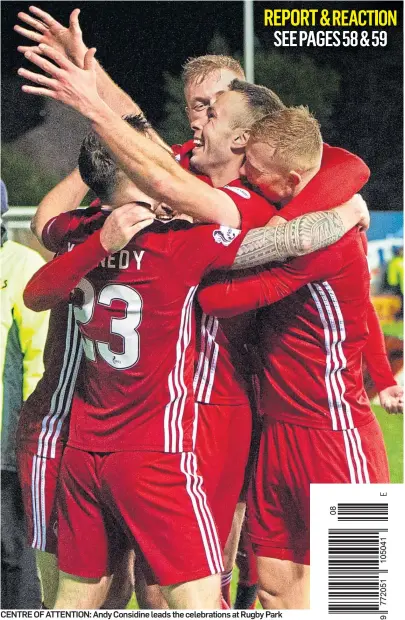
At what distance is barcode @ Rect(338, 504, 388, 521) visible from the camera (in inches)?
79.8

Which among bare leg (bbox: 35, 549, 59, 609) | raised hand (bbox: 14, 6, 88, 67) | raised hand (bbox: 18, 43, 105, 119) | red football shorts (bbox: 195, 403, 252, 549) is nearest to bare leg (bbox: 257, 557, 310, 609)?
red football shorts (bbox: 195, 403, 252, 549)

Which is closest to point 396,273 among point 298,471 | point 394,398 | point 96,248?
point 394,398

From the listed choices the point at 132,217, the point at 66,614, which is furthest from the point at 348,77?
the point at 66,614

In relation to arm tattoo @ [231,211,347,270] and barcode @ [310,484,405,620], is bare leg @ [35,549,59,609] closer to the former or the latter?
barcode @ [310,484,405,620]

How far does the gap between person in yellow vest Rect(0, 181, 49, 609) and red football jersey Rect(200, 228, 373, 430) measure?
22.7 inches

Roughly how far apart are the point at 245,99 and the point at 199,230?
1.30 ft

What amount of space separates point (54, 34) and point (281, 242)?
694 millimetres

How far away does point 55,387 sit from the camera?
217 centimetres

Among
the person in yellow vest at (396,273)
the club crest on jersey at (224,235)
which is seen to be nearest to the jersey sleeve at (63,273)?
the club crest on jersey at (224,235)

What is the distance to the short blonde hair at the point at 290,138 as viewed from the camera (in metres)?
2.00

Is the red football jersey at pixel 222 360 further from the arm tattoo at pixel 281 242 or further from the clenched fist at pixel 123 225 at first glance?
the clenched fist at pixel 123 225

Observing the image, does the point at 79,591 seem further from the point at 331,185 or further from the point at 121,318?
the point at 331,185

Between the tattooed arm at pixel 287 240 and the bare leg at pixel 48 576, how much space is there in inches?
34.3

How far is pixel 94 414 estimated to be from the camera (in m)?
2.00
